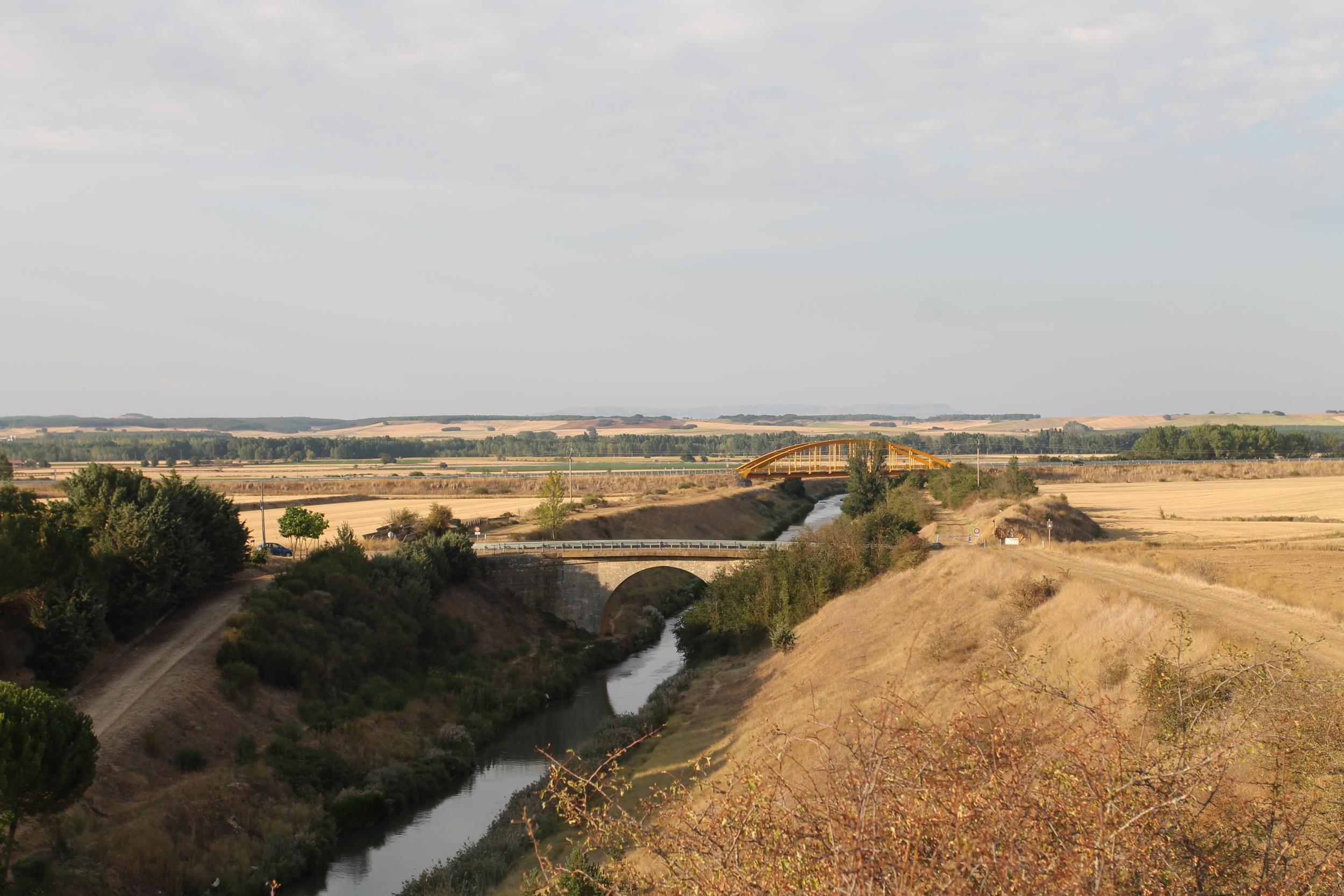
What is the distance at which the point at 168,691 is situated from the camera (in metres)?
28.3

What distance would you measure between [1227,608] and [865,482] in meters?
41.8

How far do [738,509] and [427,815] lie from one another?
5947 centimetres

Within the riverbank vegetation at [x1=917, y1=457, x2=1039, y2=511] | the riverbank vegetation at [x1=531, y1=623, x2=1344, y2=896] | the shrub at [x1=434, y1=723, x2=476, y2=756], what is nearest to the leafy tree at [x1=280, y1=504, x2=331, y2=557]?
the shrub at [x1=434, y1=723, x2=476, y2=756]

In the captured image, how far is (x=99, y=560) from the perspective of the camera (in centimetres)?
3156

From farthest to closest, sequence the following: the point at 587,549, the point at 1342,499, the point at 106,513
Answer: the point at 1342,499 → the point at 587,549 → the point at 106,513

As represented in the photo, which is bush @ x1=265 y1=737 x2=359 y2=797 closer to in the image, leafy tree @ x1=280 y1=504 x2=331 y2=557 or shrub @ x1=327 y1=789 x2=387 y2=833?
shrub @ x1=327 y1=789 x2=387 y2=833

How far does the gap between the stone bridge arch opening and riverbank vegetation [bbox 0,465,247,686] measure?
17.9 m

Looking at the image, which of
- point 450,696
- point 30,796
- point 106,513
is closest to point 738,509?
point 450,696

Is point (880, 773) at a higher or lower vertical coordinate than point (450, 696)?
higher

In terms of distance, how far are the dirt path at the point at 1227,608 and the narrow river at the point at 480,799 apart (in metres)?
15.1

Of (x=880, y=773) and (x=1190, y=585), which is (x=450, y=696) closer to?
(x=1190, y=585)

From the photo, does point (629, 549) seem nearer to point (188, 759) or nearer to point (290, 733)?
point (290, 733)

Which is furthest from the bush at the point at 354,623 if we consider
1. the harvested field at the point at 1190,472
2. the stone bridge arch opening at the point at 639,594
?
the harvested field at the point at 1190,472

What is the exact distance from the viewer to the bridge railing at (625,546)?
4506 cm
